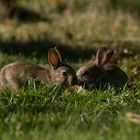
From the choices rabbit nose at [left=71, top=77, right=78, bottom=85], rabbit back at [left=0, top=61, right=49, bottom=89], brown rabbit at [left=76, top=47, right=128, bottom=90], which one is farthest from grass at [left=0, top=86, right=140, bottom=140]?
brown rabbit at [left=76, top=47, right=128, bottom=90]

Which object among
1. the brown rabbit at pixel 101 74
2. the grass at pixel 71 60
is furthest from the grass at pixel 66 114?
the brown rabbit at pixel 101 74

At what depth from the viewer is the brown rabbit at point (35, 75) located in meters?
8.93

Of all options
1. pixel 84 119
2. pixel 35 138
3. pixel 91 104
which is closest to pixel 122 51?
pixel 91 104

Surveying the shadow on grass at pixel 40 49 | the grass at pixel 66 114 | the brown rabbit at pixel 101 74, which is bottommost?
the shadow on grass at pixel 40 49

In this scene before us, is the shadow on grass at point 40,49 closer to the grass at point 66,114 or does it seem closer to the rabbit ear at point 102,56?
the rabbit ear at point 102,56

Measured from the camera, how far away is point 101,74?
960cm

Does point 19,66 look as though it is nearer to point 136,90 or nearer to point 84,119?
point 136,90

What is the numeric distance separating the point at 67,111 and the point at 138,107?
737 millimetres

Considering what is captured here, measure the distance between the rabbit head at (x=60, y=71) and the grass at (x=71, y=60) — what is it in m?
0.77

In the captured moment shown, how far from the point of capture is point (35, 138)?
5.78 m

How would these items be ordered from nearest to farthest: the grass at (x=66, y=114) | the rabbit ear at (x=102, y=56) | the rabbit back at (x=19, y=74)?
1. the grass at (x=66, y=114)
2. the rabbit back at (x=19, y=74)
3. the rabbit ear at (x=102, y=56)

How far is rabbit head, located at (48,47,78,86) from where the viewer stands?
353 inches

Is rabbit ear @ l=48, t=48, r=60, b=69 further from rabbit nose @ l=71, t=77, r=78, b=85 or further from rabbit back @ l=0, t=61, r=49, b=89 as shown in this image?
rabbit nose @ l=71, t=77, r=78, b=85

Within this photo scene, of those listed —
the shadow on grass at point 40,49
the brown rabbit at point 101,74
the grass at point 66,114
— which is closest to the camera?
the grass at point 66,114
